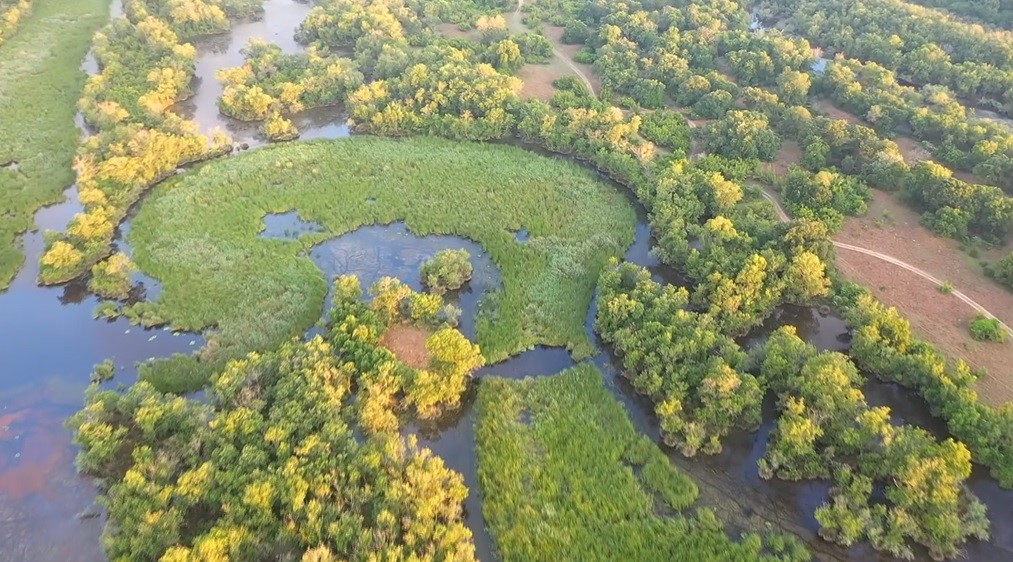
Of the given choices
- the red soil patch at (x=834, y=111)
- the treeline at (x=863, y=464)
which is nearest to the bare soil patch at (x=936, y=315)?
the treeline at (x=863, y=464)

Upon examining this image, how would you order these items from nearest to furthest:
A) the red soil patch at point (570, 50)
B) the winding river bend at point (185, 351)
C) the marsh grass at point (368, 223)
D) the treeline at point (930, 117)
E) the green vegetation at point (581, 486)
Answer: the green vegetation at point (581, 486) → the winding river bend at point (185, 351) → the marsh grass at point (368, 223) → the treeline at point (930, 117) → the red soil patch at point (570, 50)

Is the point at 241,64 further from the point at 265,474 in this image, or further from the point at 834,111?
the point at 834,111

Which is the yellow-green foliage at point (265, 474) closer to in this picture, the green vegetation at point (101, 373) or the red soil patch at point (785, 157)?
the green vegetation at point (101, 373)

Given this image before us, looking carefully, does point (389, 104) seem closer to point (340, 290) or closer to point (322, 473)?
point (340, 290)

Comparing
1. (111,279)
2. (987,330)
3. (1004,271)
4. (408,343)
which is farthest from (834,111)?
(111,279)

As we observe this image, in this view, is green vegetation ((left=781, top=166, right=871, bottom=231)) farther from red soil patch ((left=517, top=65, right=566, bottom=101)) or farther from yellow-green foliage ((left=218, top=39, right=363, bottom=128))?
yellow-green foliage ((left=218, top=39, right=363, bottom=128))

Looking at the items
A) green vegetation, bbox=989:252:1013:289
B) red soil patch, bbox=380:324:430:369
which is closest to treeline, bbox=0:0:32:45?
red soil patch, bbox=380:324:430:369
